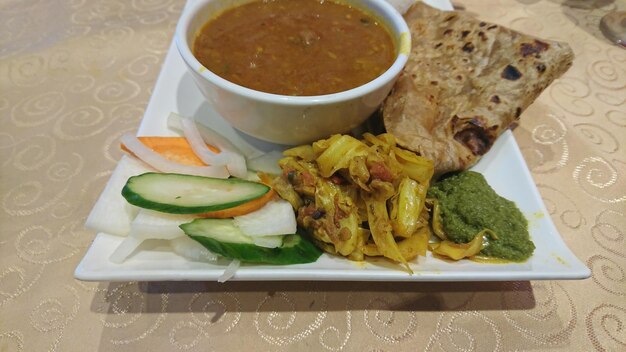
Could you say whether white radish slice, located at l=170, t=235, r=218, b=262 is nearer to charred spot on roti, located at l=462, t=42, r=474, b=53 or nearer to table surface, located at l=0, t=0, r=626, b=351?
table surface, located at l=0, t=0, r=626, b=351

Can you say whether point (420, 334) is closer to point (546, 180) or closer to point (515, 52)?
point (546, 180)

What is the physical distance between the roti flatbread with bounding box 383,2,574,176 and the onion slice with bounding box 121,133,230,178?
0.90 meters

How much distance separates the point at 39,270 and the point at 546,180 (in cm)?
283

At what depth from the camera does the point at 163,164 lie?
Result: 6.70ft

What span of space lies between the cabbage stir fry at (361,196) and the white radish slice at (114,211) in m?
0.67

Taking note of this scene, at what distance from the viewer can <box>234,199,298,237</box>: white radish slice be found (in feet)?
5.89

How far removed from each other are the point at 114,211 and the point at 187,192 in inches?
12.9

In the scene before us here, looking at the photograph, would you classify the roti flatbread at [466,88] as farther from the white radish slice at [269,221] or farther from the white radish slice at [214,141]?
the white radish slice at [214,141]

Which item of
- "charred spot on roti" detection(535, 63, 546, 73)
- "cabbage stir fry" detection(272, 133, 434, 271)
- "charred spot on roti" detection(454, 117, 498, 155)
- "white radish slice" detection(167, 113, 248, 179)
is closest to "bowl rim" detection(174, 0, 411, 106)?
"cabbage stir fry" detection(272, 133, 434, 271)

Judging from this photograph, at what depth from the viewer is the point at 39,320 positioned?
1.89 meters

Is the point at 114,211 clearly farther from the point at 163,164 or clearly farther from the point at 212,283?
the point at 212,283

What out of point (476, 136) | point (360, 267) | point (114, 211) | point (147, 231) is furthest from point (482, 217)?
point (114, 211)

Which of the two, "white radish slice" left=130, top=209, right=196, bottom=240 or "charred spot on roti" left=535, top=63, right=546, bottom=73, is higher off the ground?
"charred spot on roti" left=535, top=63, right=546, bottom=73

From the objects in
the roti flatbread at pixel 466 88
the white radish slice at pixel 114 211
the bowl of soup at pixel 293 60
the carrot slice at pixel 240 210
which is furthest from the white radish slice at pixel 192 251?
the roti flatbread at pixel 466 88
